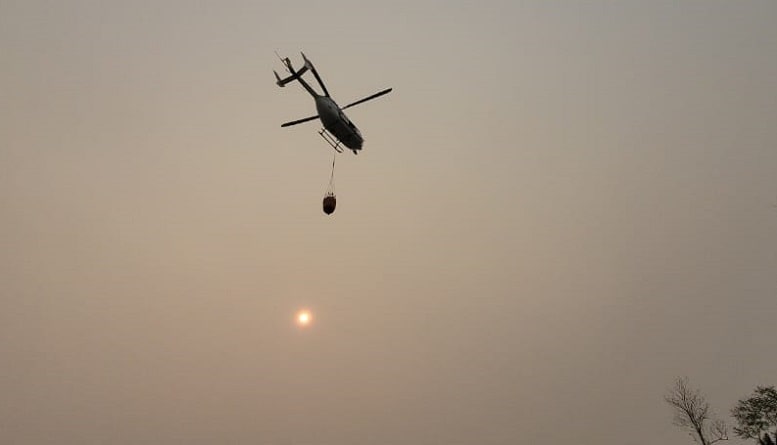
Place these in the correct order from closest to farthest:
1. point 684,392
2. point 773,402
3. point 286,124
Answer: point 286,124
point 773,402
point 684,392

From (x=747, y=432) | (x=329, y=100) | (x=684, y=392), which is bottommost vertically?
(x=747, y=432)

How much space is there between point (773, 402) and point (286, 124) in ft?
177

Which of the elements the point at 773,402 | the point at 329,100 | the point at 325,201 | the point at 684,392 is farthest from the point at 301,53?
the point at 773,402

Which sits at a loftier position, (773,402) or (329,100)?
(329,100)

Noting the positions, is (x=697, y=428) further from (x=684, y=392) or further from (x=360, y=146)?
(x=360, y=146)

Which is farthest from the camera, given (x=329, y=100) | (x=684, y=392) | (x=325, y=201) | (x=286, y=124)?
(x=684, y=392)

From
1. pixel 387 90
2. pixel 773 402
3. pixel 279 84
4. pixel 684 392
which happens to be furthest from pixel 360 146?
pixel 773 402

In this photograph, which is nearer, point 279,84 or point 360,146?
point 279,84

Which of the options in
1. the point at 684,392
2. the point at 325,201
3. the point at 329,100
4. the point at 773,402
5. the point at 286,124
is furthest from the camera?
the point at 684,392

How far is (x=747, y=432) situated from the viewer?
1861 inches

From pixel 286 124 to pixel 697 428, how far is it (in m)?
50.4

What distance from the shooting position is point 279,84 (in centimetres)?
2995

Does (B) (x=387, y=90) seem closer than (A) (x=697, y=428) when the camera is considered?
Yes

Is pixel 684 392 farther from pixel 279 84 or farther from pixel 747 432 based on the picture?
pixel 279 84
